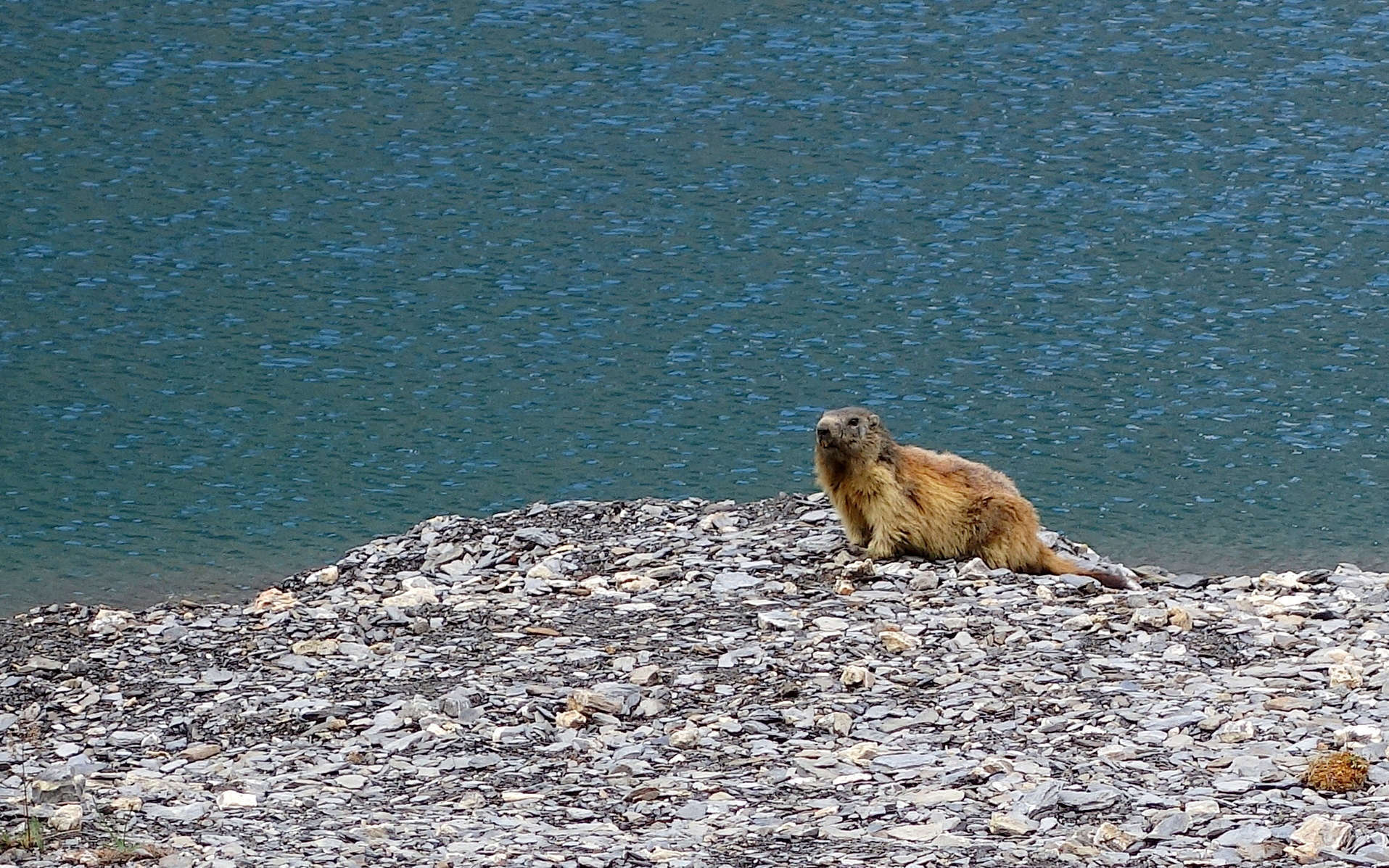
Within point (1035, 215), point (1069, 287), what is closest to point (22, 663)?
point (1069, 287)

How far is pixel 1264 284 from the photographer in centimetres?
1931

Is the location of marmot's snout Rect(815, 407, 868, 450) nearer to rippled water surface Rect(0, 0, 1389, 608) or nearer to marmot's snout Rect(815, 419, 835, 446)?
marmot's snout Rect(815, 419, 835, 446)

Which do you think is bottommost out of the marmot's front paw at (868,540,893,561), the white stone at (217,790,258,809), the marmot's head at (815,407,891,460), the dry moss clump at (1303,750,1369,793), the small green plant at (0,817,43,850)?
the dry moss clump at (1303,750,1369,793)

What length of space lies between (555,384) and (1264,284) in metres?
7.81

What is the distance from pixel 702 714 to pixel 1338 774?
2820 mm

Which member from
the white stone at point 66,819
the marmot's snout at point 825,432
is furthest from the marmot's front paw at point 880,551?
the white stone at point 66,819

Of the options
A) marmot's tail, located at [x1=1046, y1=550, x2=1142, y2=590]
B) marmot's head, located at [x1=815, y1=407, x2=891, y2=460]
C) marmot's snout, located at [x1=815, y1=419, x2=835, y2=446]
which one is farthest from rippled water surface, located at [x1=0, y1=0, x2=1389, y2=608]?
marmot's snout, located at [x1=815, y1=419, x2=835, y2=446]

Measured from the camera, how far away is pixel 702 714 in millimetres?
8281

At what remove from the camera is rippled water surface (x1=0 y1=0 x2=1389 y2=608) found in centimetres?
1493

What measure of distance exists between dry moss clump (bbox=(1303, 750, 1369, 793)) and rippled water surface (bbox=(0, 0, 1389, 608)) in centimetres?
624

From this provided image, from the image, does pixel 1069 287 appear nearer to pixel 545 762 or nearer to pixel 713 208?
pixel 713 208

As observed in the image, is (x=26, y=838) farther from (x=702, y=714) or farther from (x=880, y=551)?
(x=880, y=551)

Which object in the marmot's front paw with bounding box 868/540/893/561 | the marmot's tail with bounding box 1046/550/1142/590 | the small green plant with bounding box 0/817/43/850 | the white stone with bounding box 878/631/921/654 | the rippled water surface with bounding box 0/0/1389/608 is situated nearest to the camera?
the small green plant with bounding box 0/817/43/850

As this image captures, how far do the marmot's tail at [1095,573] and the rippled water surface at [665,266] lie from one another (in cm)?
269
